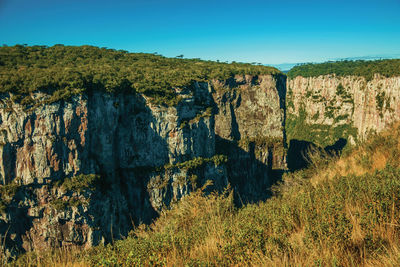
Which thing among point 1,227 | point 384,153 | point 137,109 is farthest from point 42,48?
point 384,153

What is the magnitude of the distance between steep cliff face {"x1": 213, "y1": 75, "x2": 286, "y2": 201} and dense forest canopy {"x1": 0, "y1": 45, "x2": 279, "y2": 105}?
4.62 metres

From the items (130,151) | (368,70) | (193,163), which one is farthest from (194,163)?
(368,70)

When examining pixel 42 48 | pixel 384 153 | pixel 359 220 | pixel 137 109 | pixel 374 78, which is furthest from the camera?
pixel 374 78

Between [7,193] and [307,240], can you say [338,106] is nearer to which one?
[7,193]

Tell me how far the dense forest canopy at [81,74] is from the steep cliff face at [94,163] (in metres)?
1.61

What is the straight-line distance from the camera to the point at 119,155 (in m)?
44.8

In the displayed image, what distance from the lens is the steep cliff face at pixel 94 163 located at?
104 feet

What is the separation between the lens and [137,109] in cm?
4347

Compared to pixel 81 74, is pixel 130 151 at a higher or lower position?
lower

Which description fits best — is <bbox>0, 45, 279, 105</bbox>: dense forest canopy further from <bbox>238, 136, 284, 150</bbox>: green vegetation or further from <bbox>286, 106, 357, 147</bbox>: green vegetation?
<bbox>286, 106, 357, 147</bbox>: green vegetation

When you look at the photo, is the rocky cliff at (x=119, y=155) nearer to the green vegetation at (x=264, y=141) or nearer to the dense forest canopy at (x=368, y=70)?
the green vegetation at (x=264, y=141)

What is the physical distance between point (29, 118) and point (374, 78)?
82652 mm

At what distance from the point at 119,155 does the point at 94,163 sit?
769cm

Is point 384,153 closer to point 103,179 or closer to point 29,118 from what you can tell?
point 29,118
